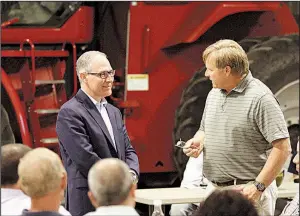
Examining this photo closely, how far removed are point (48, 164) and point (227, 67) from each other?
4.81 ft

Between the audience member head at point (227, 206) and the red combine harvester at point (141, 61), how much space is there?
3416mm

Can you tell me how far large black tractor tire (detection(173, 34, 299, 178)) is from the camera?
7.54m

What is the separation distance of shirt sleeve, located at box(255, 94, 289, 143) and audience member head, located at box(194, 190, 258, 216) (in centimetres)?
113

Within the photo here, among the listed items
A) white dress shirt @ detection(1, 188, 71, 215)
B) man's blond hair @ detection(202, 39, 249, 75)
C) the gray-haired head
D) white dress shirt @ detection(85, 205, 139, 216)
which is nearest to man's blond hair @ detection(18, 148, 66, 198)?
white dress shirt @ detection(1, 188, 71, 215)

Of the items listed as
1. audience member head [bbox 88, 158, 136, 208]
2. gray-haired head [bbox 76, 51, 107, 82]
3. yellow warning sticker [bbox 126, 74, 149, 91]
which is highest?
gray-haired head [bbox 76, 51, 107, 82]

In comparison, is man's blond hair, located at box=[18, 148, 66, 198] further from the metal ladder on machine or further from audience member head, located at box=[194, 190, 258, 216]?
the metal ladder on machine

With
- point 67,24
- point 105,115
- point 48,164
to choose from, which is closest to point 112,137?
point 105,115

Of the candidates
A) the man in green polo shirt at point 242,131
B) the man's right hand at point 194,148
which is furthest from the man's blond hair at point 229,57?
the man's right hand at point 194,148

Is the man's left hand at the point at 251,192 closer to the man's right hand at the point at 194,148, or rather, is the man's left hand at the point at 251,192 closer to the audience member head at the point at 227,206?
the man's right hand at the point at 194,148

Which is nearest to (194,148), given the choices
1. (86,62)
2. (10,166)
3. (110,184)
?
(86,62)

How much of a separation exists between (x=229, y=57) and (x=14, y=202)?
1.52 metres

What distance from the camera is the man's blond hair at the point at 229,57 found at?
5305 millimetres

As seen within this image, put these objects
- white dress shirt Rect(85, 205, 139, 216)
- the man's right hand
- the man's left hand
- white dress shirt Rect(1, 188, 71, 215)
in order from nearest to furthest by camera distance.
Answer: white dress shirt Rect(85, 205, 139, 216), white dress shirt Rect(1, 188, 71, 215), the man's left hand, the man's right hand

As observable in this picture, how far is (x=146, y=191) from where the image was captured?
6480 mm
